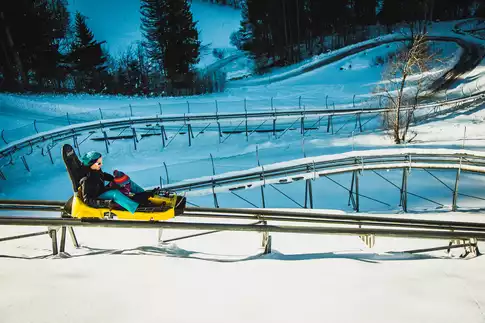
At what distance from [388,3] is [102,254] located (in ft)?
198

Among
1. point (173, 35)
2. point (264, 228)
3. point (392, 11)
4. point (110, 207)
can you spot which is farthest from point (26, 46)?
point (392, 11)

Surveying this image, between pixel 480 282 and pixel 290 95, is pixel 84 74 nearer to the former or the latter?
pixel 290 95

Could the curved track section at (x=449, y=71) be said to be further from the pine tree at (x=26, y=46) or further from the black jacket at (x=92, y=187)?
the black jacket at (x=92, y=187)

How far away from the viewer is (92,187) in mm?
6594

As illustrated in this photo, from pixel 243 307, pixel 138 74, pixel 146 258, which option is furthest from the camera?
pixel 138 74

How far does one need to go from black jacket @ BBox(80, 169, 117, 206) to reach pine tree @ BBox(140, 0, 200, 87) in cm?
3596

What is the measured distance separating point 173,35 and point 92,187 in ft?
127

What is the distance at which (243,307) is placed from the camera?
398 cm

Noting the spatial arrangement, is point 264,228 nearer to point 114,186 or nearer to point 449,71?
point 114,186

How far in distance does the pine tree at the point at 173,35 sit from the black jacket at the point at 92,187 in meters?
36.0

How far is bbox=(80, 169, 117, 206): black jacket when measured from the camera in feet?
21.3


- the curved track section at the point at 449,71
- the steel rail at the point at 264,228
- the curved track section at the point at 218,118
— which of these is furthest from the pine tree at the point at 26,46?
the steel rail at the point at 264,228

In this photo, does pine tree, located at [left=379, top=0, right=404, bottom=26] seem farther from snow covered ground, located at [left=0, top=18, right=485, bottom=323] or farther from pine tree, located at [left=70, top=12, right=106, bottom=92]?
snow covered ground, located at [left=0, top=18, right=485, bottom=323]

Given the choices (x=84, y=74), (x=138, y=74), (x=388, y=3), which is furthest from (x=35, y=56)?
(x=388, y=3)
